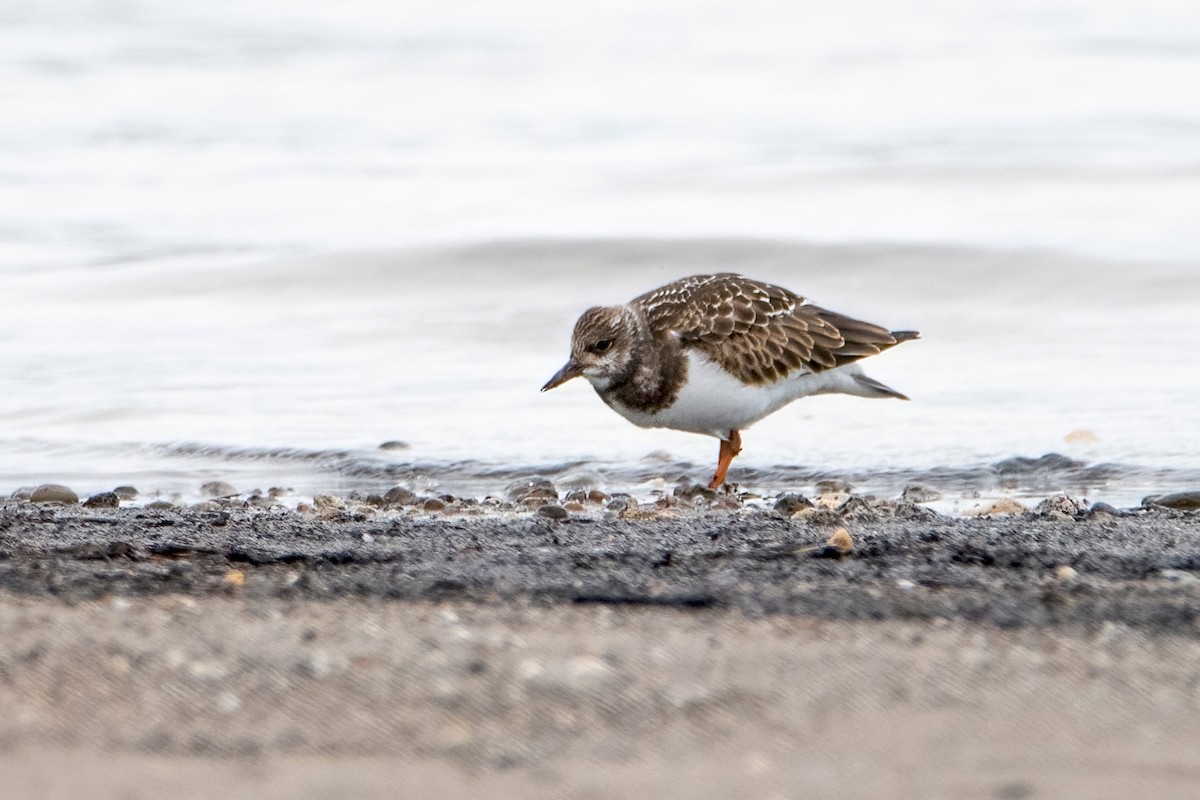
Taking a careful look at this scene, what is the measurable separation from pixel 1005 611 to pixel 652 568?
830 mm

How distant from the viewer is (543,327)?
10430 mm

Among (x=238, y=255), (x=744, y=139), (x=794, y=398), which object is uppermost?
(x=744, y=139)

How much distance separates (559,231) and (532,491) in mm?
7231

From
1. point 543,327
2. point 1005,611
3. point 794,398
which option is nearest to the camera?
point 1005,611

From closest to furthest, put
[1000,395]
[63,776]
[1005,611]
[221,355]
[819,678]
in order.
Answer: [63,776]
[819,678]
[1005,611]
[1000,395]
[221,355]

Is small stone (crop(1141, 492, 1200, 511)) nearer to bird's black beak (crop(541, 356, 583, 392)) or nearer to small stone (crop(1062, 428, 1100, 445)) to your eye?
small stone (crop(1062, 428, 1100, 445))

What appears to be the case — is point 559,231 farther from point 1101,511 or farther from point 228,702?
point 228,702

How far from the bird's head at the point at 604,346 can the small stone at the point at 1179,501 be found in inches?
75.3

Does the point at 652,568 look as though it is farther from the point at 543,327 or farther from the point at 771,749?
the point at 543,327

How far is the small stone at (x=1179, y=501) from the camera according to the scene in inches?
222

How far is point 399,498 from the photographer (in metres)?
5.81

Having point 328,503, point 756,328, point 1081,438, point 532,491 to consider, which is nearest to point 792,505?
point 532,491

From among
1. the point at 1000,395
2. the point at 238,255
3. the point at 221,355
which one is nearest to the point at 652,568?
the point at 1000,395

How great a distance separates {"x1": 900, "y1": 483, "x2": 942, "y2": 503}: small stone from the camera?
19.6 ft
